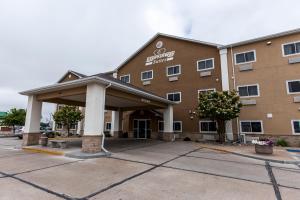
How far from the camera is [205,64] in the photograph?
19.4m

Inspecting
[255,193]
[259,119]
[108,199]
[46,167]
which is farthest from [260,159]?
[46,167]

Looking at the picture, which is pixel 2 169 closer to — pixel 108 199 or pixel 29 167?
pixel 29 167

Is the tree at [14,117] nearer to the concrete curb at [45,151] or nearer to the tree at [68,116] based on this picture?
the tree at [68,116]

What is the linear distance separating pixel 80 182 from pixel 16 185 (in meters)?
1.73

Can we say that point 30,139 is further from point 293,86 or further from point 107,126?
point 293,86

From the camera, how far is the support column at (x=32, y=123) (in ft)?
42.8

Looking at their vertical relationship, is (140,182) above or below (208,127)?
below

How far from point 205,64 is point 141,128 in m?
10.8

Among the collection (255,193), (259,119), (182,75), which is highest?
(182,75)

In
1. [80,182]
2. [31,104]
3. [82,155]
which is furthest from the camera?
[31,104]

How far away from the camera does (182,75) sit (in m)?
20.6

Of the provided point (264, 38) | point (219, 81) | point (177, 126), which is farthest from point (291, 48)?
point (177, 126)

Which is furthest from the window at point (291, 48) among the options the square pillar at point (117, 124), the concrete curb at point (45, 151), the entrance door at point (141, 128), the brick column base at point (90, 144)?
the concrete curb at point (45, 151)

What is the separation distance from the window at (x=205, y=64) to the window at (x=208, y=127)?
5.86 meters
